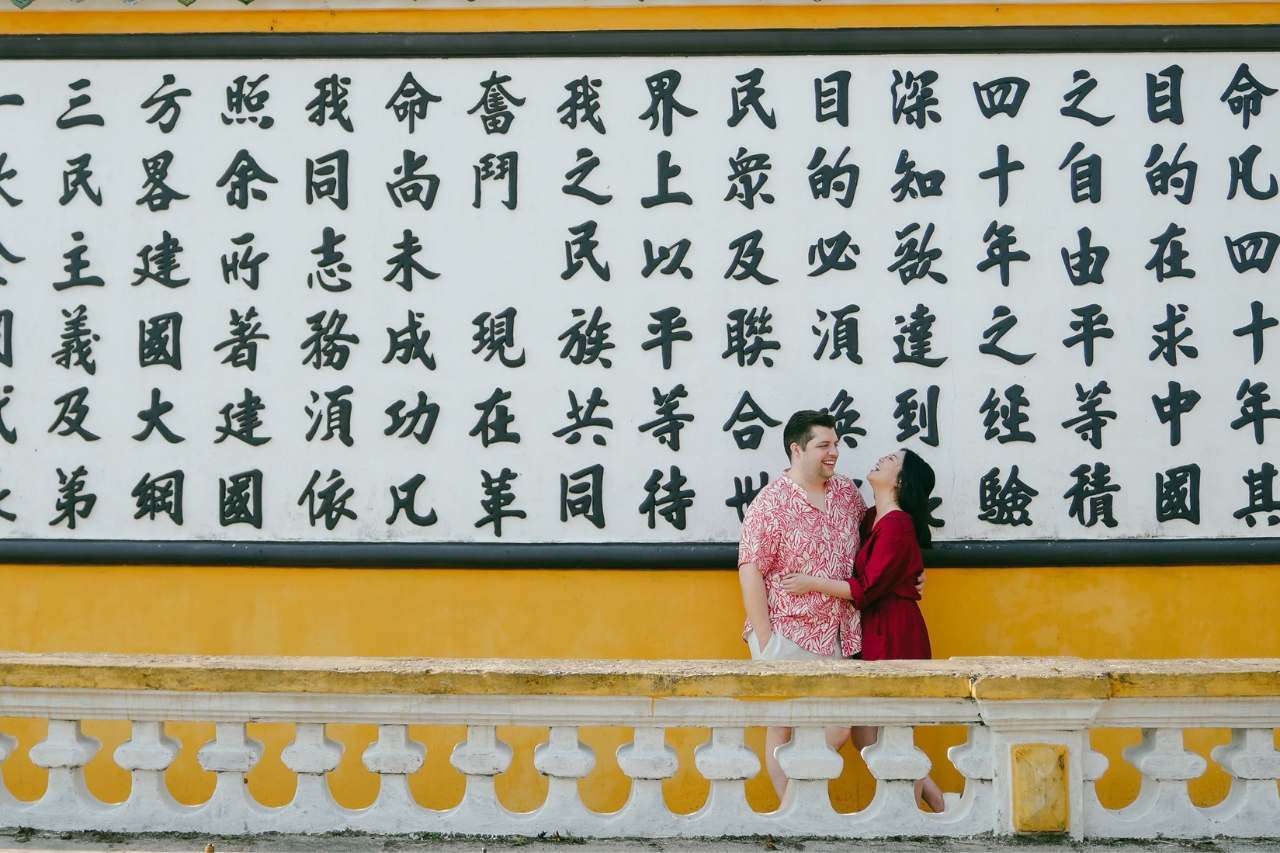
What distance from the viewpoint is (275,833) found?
2648 millimetres

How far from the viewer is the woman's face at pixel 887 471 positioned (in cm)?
369

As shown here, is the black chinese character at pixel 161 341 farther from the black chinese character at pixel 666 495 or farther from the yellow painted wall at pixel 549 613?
the black chinese character at pixel 666 495

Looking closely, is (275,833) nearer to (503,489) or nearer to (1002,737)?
(503,489)

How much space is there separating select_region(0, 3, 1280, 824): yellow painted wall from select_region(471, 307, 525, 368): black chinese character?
92cm

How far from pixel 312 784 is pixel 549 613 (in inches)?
58.4

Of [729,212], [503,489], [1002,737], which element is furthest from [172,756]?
[729,212]

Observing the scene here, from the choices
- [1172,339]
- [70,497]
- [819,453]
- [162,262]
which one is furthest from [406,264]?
[1172,339]

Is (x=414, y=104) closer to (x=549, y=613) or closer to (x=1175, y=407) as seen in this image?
(x=549, y=613)

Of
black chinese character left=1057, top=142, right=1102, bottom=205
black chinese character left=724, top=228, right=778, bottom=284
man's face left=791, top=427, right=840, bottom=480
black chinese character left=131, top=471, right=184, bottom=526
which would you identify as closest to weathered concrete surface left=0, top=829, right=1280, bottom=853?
man's face left=791, top=427, right=840, bottom=480

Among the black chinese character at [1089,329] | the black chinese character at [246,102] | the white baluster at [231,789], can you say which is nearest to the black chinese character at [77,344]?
the black chinese character at [246,102]

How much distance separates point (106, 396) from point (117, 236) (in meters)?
0.69

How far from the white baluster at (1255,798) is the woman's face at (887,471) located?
1408 mm

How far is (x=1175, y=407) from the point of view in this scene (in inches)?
155

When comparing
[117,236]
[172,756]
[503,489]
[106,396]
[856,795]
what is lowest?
[856,795]
